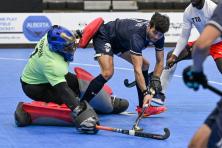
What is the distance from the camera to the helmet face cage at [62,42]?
6094 millimetres

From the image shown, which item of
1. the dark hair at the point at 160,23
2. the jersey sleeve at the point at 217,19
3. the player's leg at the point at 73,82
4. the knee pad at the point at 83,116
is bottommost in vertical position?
the knee pad at the point at 83,116

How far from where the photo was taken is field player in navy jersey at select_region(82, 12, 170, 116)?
6.18m

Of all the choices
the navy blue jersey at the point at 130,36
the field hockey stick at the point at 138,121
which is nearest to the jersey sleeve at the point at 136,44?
the navy blue jersey at the point at 130,36

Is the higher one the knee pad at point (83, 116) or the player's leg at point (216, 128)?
the player's leg at point (216, 128)

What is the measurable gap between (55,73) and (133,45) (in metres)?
0.86

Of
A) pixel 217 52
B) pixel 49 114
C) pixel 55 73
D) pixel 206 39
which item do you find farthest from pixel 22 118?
pixel 206 39

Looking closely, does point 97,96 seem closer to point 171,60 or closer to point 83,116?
point 83,116

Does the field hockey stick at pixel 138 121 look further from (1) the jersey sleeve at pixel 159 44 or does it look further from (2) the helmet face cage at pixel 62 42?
(2) the helmet face cage at pixel 62 42

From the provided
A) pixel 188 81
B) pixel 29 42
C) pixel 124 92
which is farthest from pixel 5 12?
pixel 188 81

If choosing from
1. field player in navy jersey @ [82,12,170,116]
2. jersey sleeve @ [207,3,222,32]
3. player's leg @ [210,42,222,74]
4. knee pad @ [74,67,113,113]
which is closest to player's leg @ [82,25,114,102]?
field player in navy jersey @ [82,12,170,116]

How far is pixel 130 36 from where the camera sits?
645 centimetres

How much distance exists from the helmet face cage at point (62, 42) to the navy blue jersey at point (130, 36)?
619mm

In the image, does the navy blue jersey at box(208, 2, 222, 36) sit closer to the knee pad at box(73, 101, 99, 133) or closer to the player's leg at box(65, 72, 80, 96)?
the knee pad at box(73, 101, 99, 133)

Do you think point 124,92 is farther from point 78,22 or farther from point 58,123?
point 78,22
